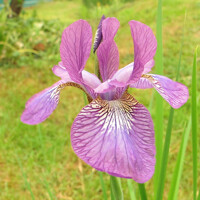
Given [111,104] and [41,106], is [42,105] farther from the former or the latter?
[111,104]

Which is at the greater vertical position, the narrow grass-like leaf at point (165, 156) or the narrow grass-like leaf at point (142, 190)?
the narrow grass-like leaf at point (165, 156)

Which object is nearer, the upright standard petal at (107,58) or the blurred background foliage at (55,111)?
the upright standard petal at (107,58)

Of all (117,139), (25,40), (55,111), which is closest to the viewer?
(117,139)

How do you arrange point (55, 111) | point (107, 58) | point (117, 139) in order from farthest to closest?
point (55, 111), point (107, 58), point (117, 139)

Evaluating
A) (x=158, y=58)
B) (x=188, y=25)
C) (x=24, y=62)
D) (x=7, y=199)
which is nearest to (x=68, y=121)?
(x=7, y=199)

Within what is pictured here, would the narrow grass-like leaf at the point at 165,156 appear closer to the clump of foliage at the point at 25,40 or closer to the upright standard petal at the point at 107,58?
the upright standard petal at the point at 107,58

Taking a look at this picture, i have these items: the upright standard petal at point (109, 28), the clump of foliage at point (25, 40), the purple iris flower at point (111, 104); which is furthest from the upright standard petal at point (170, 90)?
the clump of foliage at point (25, 40)

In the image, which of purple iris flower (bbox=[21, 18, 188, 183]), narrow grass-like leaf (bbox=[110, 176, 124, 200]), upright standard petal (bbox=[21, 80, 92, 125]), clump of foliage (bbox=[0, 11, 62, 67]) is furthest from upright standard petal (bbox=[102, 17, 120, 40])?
clump of foliage (bbox=[0, 11, 62, 67])

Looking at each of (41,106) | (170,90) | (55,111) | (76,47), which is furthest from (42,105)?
(55,111)

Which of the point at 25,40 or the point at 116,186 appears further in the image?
the point at 25,40
